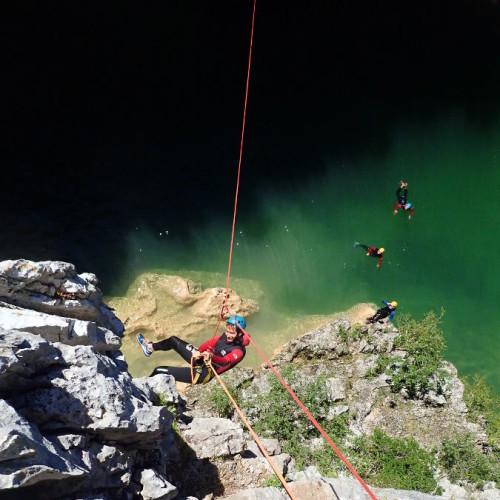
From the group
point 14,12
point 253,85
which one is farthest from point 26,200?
point 253,85

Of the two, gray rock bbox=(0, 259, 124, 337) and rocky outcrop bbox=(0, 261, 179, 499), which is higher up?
gray rock bbox=(0, 259, 124, 337)

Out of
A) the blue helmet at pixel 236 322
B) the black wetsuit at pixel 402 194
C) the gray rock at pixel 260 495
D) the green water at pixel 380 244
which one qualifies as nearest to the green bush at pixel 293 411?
the blue helmet at pixel 236 322

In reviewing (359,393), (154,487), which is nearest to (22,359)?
(154,487)

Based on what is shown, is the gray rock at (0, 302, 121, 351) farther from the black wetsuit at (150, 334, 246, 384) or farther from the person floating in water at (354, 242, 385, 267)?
the person floating in water at (354, 242, 385, 267)

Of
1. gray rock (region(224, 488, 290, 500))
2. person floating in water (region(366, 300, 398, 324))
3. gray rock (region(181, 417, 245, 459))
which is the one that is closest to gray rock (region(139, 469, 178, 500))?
gray rock (region(224, 488, 290, 500))

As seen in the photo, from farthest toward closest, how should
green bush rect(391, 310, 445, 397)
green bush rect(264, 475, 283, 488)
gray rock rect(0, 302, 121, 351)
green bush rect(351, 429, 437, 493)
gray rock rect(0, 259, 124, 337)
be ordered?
green bush rect(391, 310, 445, 397) < green bush rect(351, 429, 437, 493) < green bush rect(264, 475, 283, 488) < gray rock rect(0, 259, 124, 337) < gray rock rect(0, 302, 121, 351)
